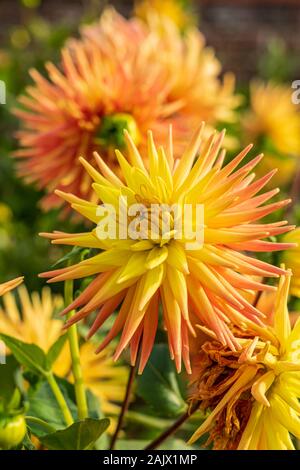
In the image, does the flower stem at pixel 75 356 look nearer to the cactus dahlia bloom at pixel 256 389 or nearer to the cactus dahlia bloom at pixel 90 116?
the cactus dahlia bloom at pixel 256 389

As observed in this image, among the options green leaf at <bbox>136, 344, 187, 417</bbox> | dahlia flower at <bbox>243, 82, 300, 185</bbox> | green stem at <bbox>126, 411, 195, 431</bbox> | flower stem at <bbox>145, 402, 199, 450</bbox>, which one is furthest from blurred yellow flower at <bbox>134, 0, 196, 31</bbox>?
flower stem at <bbox>145, 402, 199, 450</bbox>

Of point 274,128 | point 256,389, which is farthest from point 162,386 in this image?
point 274,128

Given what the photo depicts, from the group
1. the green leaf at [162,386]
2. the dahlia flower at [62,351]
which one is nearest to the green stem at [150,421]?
the dahlia flower at [62,351]

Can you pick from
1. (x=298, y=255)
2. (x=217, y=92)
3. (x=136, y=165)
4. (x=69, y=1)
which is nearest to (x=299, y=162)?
(x=217, y=92)

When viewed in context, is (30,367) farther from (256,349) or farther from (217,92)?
(217,92)

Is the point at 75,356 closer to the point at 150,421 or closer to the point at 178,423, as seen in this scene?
the point at 178,423
